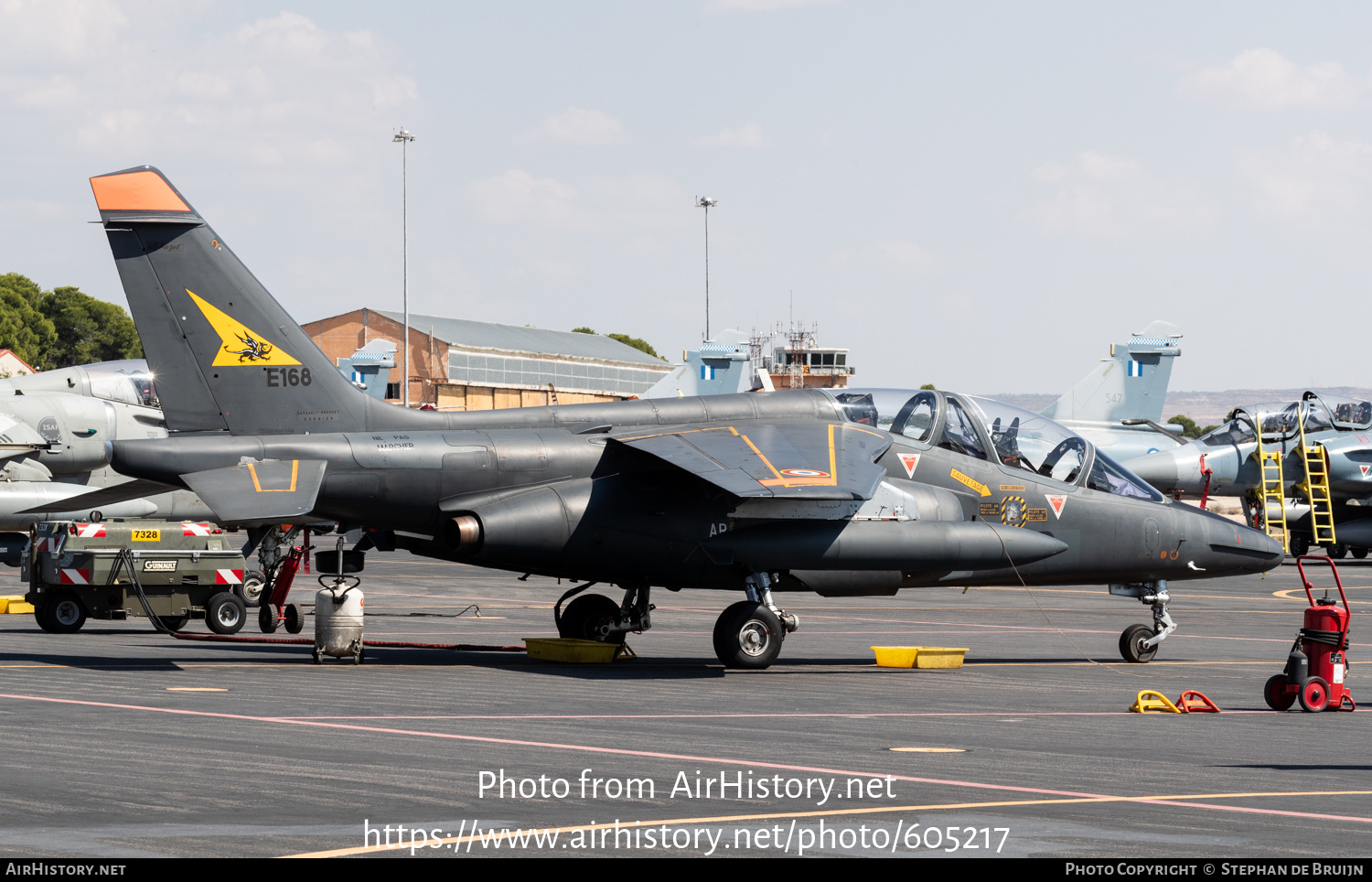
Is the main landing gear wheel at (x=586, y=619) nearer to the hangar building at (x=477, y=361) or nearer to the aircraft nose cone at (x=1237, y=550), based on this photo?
the aircraft nose cone at (x=1237, y=550)

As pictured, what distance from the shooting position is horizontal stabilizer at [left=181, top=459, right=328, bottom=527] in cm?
1505

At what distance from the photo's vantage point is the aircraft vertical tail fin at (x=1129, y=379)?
5341 centimetres

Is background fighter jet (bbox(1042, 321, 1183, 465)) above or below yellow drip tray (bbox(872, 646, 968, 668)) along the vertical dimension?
above

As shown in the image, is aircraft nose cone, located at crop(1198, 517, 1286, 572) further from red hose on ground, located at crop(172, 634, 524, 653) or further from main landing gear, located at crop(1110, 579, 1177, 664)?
red hose on ground, located at crop(172, 634, 524, 653)

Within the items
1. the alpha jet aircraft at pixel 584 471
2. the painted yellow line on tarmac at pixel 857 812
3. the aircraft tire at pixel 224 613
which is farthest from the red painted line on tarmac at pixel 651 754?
the aircraft tire at pixel 224 613

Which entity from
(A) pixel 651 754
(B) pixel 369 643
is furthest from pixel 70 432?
(A) pixel 651 754

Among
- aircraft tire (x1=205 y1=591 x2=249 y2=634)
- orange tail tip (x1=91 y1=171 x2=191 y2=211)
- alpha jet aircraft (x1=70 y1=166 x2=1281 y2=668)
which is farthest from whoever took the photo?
aircraft tire (x1=205 y1=591 x2=249 y2=634)

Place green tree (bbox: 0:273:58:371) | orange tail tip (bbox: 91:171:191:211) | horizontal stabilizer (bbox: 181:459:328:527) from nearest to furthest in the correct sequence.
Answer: horizontal stabilizer (bbox: 181:459:328:527)
orange tail tip (bbox: 91:171:191:211)
green tree (bbox: 0:273:58:371)

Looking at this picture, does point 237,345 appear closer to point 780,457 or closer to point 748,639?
point 780,457

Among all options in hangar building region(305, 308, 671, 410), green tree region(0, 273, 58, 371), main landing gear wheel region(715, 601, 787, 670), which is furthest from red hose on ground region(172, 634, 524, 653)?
green tree region(0, 273, 58, 371)

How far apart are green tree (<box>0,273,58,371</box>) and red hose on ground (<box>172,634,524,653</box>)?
314 ft

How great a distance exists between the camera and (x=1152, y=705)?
45.4ft

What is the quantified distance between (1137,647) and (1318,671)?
15.3ft

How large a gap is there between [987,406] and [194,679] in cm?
1008
